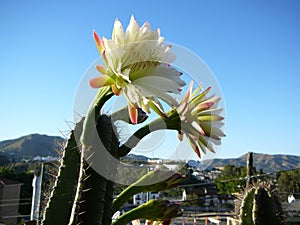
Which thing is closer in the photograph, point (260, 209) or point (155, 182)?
point (155, 182)

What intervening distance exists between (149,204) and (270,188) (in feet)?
3.30

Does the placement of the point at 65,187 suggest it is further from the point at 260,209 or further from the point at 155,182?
the point at 260,209

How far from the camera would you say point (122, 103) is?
2.52 ft

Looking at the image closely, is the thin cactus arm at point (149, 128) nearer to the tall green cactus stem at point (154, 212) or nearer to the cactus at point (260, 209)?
the tall green cactus stem at point (154, 212)

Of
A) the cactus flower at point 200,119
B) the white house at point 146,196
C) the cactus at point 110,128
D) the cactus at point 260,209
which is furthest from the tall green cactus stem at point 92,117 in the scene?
the cactus at point 260,209

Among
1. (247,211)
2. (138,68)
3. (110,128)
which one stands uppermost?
(138,68)

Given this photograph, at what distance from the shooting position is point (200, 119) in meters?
0.77

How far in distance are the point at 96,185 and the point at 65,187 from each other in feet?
0.22

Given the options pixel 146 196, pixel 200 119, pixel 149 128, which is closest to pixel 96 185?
pixel 149 128

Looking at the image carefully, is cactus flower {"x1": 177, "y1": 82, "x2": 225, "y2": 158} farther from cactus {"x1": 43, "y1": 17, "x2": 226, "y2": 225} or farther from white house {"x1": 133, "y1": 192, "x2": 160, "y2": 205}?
white house {"x1": 133, "y1": 192, "x2": 160, "y2": 205}

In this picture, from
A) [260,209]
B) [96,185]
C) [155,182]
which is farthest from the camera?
[260,209]

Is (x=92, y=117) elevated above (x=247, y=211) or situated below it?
above

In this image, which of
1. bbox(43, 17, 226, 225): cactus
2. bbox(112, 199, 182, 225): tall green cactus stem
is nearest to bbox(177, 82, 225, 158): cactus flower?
bbox(43, 17, 226, 225): cactus

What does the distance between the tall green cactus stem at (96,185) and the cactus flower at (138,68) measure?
88mm
